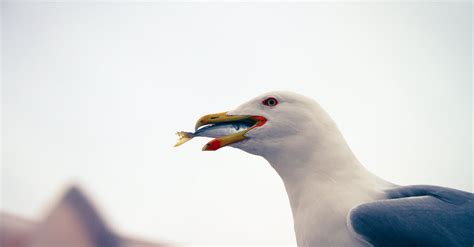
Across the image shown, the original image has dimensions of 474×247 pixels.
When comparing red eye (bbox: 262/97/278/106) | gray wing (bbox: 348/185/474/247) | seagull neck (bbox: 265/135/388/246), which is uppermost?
red eye (bbox: 262/97/278/106)

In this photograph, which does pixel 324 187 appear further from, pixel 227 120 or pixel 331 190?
pixel 227 120

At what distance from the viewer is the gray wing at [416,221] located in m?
1.16

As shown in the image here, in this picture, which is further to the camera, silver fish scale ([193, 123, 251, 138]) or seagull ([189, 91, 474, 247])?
silver fish scale ([193, 123, 251, 138])

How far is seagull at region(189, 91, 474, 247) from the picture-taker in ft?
3.86

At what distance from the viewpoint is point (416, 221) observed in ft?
3.90

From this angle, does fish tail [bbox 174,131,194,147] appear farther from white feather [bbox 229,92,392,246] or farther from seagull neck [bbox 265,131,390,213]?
seagull neck [bbox 265,131,390,213]

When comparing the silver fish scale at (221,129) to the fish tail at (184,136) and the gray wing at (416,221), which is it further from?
the gray wing at (416,221)

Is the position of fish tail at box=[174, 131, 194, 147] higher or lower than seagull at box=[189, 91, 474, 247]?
higher

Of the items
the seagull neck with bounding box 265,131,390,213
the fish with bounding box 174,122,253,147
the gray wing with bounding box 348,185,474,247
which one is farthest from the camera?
the fish with bounding box 174,122,253,147

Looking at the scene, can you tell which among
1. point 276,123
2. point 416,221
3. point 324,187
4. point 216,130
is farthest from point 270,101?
point 416,221

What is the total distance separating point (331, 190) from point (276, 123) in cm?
27

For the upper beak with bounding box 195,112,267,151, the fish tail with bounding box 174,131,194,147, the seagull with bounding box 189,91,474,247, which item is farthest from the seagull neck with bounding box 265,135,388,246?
the fish tail with bounding box 174,131,194,147

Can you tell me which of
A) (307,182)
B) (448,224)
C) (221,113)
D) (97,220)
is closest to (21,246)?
(97,220)

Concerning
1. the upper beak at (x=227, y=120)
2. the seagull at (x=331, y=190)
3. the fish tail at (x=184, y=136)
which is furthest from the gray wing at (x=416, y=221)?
the fish tail at (x=184, y=136)
